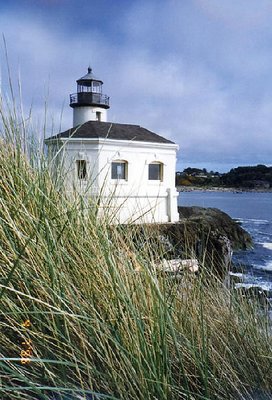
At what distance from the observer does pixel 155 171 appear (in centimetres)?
1828

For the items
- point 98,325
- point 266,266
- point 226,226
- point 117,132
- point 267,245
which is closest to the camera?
point 98,325

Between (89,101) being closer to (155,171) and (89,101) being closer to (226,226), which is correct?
(155,171)

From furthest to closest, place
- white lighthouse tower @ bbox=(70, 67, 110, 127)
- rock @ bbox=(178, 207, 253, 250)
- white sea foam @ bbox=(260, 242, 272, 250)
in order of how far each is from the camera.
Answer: white sea foam @ bbox=(260, 242, 272, 250) → white lighthouse tower @ bbox=(70, 67, 110, 127) → rock @ bbox=(178, 207, 253, 250)

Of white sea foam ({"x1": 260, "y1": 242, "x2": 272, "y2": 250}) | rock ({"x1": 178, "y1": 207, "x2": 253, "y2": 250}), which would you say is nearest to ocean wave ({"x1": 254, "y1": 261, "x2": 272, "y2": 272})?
rock ({"x1": 178, "y1": 207, "x2": 253, "y2": 250})

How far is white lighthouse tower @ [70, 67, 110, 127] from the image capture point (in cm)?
2353

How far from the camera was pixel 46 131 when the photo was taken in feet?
9.30

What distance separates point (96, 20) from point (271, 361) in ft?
9.59

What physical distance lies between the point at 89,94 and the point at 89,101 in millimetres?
471

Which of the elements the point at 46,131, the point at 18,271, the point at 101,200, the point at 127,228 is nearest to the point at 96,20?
the point at 46,131

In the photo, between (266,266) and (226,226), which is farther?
(226,226)

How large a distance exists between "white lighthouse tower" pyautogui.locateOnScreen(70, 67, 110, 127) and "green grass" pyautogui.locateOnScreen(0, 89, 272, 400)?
72.1ft

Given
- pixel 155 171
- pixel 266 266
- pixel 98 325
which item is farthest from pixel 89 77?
pixel 98 325

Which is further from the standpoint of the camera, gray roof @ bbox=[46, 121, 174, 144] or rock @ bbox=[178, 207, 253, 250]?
rock @ bbox=[178, 207, 253, 250]

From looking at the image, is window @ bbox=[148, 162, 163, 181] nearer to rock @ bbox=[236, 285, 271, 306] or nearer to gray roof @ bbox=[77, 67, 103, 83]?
gray roof @ bbox=[77, 67, 103, 83]
